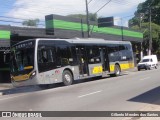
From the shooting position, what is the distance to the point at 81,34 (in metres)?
39.0

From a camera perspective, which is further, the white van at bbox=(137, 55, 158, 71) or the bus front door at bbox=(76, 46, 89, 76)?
the white van at bbox=(137, 55, 158, 71)

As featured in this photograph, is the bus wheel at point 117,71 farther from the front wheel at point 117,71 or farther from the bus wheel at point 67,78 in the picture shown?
the bus wheel at point 67,78

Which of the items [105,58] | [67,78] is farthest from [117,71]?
[67,78]

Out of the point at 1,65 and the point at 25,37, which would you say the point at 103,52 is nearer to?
the point at 25,37

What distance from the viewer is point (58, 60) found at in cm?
2183

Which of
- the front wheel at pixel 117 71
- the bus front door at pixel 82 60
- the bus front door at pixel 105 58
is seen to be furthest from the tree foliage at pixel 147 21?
the bus front door at pixel 82 60

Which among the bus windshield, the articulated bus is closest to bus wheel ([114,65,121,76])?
the articulated bus

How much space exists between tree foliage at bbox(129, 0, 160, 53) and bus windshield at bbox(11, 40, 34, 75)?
148ft

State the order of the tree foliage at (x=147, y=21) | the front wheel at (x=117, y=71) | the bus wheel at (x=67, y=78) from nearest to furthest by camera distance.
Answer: the bus wheel at (x=67, y=78) < the front wheel at (x=117, y=71) < the tree foliage at (x=147, y=21)

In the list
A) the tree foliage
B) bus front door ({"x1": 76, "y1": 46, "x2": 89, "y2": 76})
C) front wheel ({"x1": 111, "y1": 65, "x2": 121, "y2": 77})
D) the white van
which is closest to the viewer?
bus front door ({"x1": 76, "y1": 46, "x2": 89, "y2": 76})

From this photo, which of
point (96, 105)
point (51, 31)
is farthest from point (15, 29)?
point (96, 105)

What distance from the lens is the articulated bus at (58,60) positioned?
20422 millimetres

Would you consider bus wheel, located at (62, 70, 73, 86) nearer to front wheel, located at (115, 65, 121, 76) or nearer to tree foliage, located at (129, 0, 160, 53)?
front wheel, located at (115, 65, 121, 76)

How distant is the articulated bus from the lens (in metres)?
20.4
